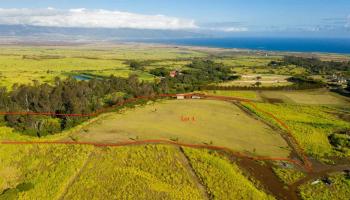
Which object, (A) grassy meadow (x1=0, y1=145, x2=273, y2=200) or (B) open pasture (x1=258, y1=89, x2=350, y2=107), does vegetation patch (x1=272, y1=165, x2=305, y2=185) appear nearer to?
(A) grassy meadow (x1=0, y1=145, x2=273, y2=200)

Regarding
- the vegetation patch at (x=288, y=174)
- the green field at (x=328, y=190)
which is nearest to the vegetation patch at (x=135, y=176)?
the vegetation patch at (x=288, y=174)

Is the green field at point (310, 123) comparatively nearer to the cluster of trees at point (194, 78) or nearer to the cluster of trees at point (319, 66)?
the cluster of trees at point (194, 78)

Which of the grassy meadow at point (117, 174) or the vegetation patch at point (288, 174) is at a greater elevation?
the vegetation patch at point (288, 174)

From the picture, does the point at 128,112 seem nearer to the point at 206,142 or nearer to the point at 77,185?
the point at 206,142

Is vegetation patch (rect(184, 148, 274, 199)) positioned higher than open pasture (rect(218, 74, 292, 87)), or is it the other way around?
open pasture (rect(218, 74, 292, 87))

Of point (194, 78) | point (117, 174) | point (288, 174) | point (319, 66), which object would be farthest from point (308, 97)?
point (319, 66)

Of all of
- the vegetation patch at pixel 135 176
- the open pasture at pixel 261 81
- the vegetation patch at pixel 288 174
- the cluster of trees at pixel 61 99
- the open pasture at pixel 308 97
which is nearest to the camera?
the vegetation patch at pixel 135 176

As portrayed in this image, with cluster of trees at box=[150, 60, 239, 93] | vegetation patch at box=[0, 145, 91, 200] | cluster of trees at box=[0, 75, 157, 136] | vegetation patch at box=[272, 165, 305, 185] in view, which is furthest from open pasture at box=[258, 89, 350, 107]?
vegetation patch at box=[0, 145, 91, 200]

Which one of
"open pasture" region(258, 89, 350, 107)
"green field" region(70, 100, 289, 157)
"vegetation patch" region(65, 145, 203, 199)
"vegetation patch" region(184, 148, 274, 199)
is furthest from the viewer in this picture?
"open pasture" region(258, 89, 350, 107)
